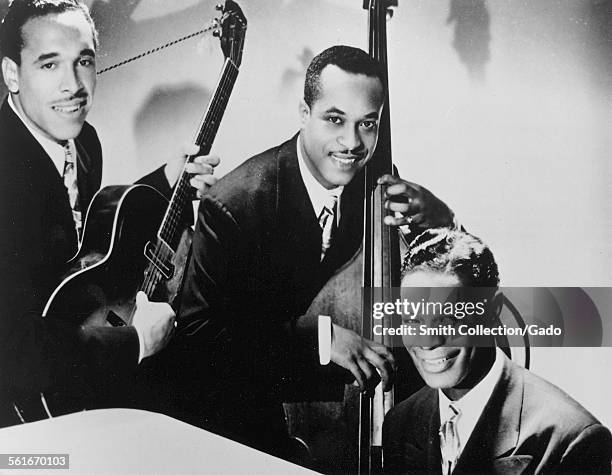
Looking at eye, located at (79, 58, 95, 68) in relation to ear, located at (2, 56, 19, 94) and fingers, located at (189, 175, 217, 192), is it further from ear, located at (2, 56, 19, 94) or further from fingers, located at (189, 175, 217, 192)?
fingers, located at (189, 175, 217, 192)

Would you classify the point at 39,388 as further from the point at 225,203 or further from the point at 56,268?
the point at 225,203

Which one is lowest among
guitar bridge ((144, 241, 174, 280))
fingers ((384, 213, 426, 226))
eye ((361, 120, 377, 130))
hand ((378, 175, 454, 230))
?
guitar bridge ((144, 241, 174, 280))

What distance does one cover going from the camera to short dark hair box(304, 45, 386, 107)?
187cm

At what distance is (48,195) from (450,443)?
4.67ft

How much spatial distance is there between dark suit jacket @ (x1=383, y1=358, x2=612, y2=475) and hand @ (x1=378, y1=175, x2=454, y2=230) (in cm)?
47

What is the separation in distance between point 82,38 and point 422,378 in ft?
4.79

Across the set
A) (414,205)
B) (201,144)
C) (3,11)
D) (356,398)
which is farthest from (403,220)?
(3,11)

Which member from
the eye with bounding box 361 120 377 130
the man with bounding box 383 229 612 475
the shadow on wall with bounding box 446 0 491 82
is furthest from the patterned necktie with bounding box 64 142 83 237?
the shadow on wall with bounding box 446 0 491 82

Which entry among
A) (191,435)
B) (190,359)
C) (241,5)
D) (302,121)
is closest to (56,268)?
(190,359)

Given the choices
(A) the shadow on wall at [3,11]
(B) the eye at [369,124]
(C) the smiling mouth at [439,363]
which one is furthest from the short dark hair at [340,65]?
(A) the shadow on wall at [3,11]

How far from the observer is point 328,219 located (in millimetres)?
1881

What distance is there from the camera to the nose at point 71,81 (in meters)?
1.93

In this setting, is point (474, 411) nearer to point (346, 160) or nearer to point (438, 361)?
point (438, 361)

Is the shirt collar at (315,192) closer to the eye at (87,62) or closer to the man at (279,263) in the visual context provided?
the man at (279,263)
